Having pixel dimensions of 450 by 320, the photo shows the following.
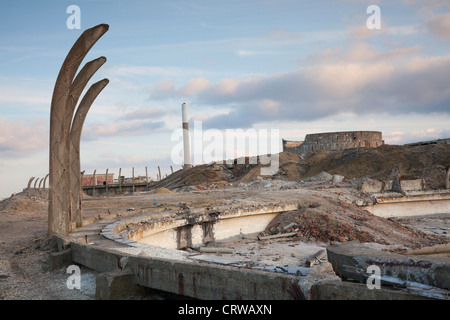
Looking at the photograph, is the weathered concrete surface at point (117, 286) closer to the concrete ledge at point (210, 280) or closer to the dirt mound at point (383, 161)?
the concrete ledge at point (210, 280)

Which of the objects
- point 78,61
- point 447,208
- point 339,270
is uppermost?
point 78,61

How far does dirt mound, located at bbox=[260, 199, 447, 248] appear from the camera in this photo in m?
11.4

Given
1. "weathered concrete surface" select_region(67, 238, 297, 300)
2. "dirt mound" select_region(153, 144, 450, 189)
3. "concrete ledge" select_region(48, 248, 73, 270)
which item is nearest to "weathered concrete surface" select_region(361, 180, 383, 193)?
"dirt mound" select_region(153, 144, 450, 189)

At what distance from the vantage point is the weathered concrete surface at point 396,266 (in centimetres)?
350

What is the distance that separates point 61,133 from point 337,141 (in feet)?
119

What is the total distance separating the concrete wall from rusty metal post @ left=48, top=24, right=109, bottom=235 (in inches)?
1413

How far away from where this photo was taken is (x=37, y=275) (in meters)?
5.52

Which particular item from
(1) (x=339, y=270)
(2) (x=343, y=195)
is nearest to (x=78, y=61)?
(1) (x=339, y=270)

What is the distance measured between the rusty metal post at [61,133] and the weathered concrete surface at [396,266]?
5215 mm

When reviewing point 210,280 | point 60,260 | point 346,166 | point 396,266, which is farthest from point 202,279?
point 346,166
